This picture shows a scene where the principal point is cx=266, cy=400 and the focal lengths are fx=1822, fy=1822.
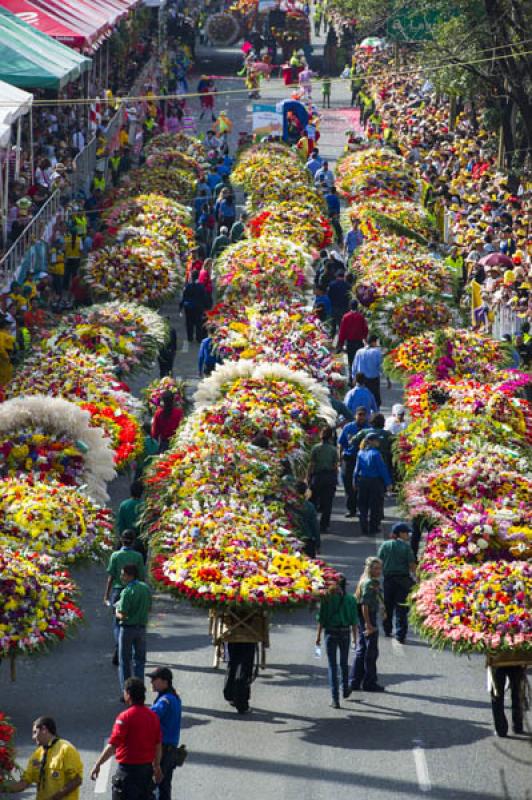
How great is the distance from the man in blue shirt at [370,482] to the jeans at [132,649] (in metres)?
5.48

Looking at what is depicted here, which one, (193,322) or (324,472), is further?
(193,322)

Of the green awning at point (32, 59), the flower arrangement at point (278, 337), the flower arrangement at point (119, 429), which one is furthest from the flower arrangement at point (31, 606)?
the green awning at point (32, 59)

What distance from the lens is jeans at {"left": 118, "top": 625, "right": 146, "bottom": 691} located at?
52.5 feet

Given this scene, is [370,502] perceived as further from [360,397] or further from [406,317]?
[406,317]

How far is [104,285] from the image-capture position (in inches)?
1126

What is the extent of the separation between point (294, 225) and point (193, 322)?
3.56 m

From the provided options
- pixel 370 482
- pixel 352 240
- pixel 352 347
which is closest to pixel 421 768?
pixel 370 482

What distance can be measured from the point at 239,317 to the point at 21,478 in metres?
7.62

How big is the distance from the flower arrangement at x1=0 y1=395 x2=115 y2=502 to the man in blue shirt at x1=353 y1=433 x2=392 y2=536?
3083 millimetres

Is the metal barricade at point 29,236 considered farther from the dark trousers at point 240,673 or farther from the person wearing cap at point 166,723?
the person wearing cap at point 166,723

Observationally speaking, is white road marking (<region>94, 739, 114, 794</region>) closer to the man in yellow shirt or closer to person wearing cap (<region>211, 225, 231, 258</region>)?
the man in yellow shirt

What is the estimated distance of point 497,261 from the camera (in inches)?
1190

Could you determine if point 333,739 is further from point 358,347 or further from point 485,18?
point 485,18

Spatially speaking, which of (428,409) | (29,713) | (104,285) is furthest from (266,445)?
(104,285)
